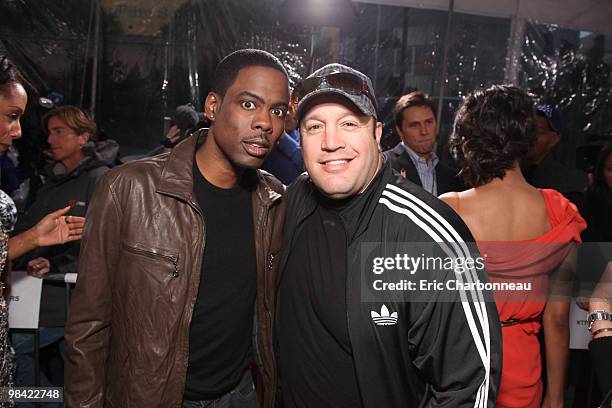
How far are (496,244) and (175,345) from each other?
1.47 metres

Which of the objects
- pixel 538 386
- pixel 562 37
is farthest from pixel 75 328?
pixel 562 37

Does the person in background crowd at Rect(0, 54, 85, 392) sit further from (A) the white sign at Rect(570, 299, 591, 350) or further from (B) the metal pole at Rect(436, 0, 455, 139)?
(B) the metal pole at Rect(436, 0, 455, 139)

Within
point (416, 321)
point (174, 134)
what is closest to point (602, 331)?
point (416, 321)

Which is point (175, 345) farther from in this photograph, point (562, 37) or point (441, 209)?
point (562, 37)

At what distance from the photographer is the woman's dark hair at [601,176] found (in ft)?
11.4

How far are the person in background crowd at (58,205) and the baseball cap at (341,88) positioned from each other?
1908 millimetres

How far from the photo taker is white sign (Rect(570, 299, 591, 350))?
3164 millimetres

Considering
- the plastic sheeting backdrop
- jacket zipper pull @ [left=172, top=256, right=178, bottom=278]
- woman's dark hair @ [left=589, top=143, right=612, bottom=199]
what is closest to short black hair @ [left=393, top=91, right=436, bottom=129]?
woman's dark hair @ [left=589, top=143, right=612, bottom=199]

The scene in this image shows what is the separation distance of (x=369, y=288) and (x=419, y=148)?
8.58 ft

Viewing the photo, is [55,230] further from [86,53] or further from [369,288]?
[86,53]

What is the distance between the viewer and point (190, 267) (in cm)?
189

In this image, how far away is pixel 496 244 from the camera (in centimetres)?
237

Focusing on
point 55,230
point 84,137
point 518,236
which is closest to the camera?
point 518,236

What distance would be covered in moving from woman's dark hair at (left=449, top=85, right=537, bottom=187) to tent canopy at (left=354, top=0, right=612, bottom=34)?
12.2ft
